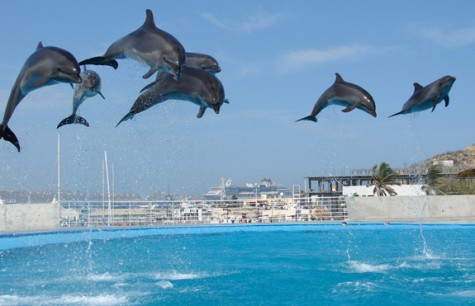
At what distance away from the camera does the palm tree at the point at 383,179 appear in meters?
35.4

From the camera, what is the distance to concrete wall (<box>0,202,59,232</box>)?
15.0 meters

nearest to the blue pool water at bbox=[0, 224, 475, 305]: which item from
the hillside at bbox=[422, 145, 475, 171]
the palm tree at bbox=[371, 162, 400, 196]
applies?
the palm tree at bbox=[371, 162, 400, 196]

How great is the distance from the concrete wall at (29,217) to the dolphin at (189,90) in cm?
1058

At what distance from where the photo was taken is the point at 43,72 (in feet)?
15.3

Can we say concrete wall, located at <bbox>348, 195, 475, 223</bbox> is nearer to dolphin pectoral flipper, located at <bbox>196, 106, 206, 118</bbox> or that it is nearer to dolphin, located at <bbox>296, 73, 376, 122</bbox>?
dolphin, located at <bbox>296, 73, 376, 122</bbox>

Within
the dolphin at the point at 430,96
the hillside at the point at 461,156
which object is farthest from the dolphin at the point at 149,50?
the hillside at the point at 461,156

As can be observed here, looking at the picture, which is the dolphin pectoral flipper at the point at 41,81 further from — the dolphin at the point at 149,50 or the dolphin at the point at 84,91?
the dolphin at the point at 84,91

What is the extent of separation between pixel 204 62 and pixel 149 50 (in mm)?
1276

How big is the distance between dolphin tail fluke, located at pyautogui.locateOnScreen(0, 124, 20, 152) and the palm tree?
32186 mm

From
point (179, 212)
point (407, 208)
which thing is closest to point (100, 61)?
point (179, 212)

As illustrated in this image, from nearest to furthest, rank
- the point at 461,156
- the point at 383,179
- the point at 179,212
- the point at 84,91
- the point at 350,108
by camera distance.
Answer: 1. the point at 84,91
2. the point at 350,108
3. the point at 179,212
4. the point at 383,179
5. the point at 461,156

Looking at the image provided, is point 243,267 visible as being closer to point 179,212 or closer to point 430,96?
point 430,96

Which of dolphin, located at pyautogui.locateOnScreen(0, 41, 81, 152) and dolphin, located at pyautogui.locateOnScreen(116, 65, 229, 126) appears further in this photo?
dolphin, located at pyautogui.locateOnScreen(116, 65, 229, 126)

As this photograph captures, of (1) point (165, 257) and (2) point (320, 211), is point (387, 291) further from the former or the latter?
(2) point (320, 211)
